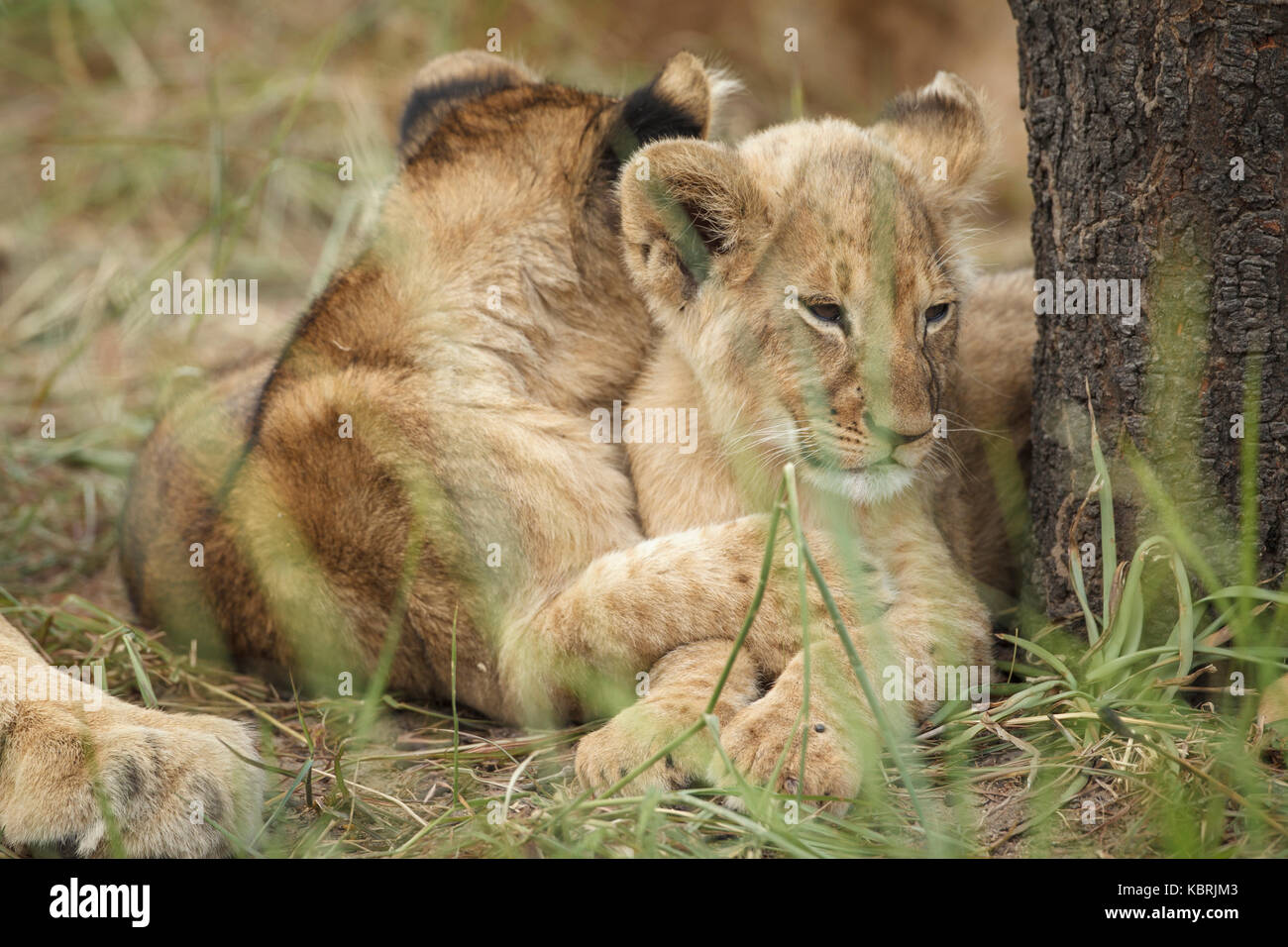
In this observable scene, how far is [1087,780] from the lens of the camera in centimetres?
241

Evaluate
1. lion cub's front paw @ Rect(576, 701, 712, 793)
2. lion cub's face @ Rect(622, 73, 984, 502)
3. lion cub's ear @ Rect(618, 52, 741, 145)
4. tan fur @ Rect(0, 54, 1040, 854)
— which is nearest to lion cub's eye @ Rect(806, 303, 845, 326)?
lion cub's face @ Rect(622, 73, 984, 502)

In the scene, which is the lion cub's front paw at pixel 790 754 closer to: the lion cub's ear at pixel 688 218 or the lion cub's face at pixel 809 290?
the lion cub's face at pixel 809 290

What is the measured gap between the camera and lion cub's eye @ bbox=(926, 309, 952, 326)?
9.63ft

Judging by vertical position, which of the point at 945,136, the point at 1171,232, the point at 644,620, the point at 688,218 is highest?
the point at 945,136

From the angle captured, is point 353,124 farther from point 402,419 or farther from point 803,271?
point 803,271

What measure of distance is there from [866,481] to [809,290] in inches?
17.6

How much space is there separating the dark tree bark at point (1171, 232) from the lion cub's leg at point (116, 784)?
192 centimetres

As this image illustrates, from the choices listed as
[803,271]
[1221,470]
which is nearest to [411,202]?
[803,271]

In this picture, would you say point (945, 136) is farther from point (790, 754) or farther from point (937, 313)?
point (790, 754)

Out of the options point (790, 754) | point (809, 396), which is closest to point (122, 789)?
point (790, 754)

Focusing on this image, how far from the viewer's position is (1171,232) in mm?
2625

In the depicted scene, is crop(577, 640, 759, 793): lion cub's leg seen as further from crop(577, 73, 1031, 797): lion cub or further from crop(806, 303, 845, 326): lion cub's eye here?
crop(806, 303, 845, 326): lion cub's eye

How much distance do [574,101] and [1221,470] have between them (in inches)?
75.5

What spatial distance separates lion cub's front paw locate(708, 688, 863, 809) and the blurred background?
8.76ft
